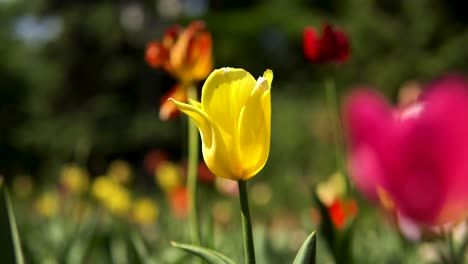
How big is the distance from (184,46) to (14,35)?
18589 millimetres

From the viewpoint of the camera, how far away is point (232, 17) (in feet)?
65.0

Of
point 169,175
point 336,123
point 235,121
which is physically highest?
point 235,121

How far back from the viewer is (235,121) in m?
0.55

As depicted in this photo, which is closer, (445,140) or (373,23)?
(445,140)

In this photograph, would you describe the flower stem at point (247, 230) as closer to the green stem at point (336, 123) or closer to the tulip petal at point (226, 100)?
the tulip petal at point (226, 100)

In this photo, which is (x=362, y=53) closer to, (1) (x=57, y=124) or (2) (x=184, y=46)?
(1) (x=57, y=124)

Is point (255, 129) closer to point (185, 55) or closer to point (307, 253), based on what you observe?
point (307, 253)

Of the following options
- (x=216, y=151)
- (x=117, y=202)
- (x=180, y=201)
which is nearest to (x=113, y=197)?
(x=117, y=202)

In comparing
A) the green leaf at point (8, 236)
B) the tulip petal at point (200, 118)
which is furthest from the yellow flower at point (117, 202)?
the tulip petal at point (200, 118)

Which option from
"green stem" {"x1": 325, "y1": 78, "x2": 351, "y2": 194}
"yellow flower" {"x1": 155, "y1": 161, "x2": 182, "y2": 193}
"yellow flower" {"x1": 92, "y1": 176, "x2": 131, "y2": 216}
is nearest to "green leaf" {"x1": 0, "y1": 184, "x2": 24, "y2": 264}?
"green stem" {"x1": 325, "y1": 78, "x2": 351, "y2": 194}

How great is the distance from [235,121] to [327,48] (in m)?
0.59

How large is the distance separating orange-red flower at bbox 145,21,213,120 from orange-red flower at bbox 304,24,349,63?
178 millimetres

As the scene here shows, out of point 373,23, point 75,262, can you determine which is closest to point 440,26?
point 373,23

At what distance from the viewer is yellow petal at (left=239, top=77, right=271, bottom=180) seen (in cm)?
54
